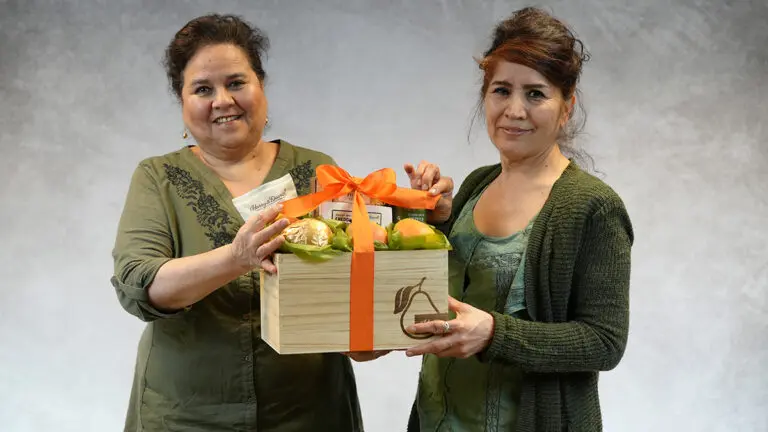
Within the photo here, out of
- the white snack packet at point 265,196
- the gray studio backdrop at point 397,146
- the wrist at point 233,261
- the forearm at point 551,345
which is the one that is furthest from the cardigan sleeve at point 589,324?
the gray studio backdrop at point 397,146

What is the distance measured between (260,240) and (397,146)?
6.07 feet

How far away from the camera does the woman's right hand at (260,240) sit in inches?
54.1

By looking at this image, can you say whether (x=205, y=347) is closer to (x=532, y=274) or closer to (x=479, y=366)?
(x=479, y=366)

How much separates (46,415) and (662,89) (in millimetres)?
2901

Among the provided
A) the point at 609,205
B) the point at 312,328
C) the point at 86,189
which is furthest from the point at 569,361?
the point at 86,189

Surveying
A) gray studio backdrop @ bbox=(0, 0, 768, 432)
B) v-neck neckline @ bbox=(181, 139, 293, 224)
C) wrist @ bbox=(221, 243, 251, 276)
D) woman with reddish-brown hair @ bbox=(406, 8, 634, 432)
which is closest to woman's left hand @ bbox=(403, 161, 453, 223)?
woman with reddish-brown hair @ bbox=(406, 8, 634, 432)

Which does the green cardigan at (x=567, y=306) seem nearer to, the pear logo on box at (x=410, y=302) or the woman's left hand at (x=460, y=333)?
the woman's left hand at (x=460, y=333)

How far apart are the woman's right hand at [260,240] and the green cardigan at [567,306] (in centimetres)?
46

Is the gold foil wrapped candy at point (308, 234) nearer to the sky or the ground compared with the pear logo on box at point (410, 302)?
nearer to the sky

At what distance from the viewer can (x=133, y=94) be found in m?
3.08

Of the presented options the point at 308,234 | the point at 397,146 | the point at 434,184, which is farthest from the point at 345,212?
the point at 397,146

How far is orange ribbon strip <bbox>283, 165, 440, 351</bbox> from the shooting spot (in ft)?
4.63

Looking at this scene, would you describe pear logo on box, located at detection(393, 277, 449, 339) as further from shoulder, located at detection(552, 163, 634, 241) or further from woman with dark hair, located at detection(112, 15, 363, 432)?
woman with dark hair, located at detection(112, 15, 363, 432)

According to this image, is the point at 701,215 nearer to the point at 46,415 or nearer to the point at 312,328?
the point at 312,328
